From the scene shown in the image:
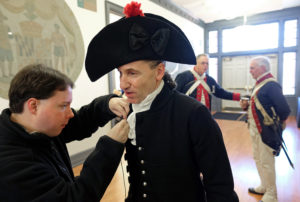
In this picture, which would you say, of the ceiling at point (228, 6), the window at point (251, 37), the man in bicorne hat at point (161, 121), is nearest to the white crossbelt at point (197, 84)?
the man in bicorne hat at point (161, 121)

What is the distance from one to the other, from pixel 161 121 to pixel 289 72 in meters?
7.62

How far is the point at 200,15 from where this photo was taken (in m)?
7.19

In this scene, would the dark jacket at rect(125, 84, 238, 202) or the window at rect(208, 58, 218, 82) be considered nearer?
the dark jacket at rect(125, 84, 238, 202)

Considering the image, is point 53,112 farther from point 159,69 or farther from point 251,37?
point 251,37

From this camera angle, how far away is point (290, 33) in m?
6.77

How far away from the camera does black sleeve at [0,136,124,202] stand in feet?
2.32

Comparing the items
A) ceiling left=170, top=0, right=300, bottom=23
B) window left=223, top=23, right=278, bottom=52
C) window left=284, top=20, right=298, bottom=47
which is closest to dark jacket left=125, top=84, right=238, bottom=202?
ceiling left=170, top=0, right=300, bottom=23

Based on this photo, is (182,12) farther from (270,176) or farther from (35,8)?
(270,176)

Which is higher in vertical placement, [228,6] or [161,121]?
[228,6]

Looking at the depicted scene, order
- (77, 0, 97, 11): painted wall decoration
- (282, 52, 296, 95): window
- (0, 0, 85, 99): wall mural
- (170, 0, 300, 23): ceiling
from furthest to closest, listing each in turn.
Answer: (282, 52, 296, 95): window, (170, 0, 300, 23): ceiling, (77, 0, 97, 11): painted wall decoration, (0, 0, 85, 99): wall mural

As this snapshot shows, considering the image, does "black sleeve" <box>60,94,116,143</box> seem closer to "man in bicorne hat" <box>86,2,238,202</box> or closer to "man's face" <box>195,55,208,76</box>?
"man in bicorne hat" <box>86,2,238,202</box>

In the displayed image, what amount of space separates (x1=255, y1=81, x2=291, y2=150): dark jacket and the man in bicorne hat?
1639mm

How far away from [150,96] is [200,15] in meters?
7.02

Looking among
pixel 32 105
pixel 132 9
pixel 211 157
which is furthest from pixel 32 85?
pixel 211 157
